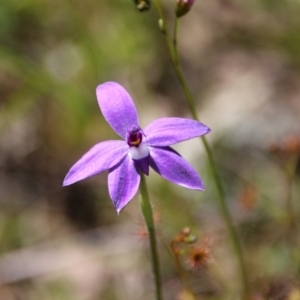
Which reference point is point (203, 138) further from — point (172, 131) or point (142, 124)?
point (142, 124)

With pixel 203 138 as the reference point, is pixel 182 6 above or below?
above

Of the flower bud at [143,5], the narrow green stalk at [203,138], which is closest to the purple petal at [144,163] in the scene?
the narrow green stalk at [203,138]

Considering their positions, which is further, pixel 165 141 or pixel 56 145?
pixel 56 145

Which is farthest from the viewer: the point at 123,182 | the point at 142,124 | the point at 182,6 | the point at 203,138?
the point at 142,124

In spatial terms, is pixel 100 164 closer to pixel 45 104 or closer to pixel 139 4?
pixel 139 4

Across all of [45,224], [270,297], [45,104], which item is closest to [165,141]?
[270,297]

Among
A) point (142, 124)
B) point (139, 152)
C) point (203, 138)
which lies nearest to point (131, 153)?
point (139, 152)

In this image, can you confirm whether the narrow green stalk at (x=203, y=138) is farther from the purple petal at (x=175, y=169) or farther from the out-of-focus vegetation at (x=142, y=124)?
the purple petal at (x=175, y=169)
